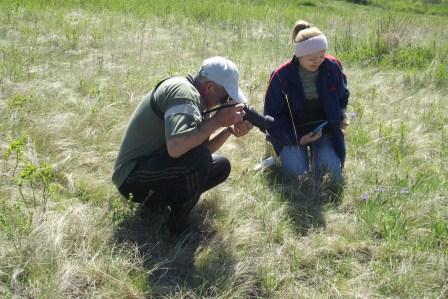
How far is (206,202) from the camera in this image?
9.87 feet

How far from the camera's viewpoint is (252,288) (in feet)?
7.70

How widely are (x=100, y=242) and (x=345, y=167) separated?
199 centimetres

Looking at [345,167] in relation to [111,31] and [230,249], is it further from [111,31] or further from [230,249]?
[111,31]

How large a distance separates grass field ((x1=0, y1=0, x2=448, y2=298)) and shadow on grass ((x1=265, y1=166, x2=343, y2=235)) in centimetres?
1

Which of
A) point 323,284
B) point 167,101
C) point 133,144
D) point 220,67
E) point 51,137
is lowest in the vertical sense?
point 323,284

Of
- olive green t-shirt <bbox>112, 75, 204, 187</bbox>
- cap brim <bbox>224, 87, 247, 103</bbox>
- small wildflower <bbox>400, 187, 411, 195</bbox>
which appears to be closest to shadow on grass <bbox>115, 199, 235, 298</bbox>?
olive green t-shirt <bbox>112, 75, 204, 187</bbox>

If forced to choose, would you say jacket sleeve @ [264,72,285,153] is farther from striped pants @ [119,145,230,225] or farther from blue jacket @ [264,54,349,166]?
striped pants @ [119,145,230,225]

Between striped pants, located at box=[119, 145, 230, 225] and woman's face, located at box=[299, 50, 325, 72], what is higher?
woman's face, located at box=[299, 50, 325, 72]

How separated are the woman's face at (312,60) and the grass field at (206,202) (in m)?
0.81

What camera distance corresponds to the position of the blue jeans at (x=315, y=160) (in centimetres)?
346

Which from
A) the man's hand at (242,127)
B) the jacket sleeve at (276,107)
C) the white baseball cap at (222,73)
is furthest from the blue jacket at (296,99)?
the white baseball cap at (222,73)

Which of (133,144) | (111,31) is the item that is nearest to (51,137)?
(133,144)

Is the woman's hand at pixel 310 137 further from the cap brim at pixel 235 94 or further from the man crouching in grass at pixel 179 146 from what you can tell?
the cap brim at pixel 235 94

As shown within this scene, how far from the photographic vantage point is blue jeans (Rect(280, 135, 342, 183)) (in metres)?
3.46
